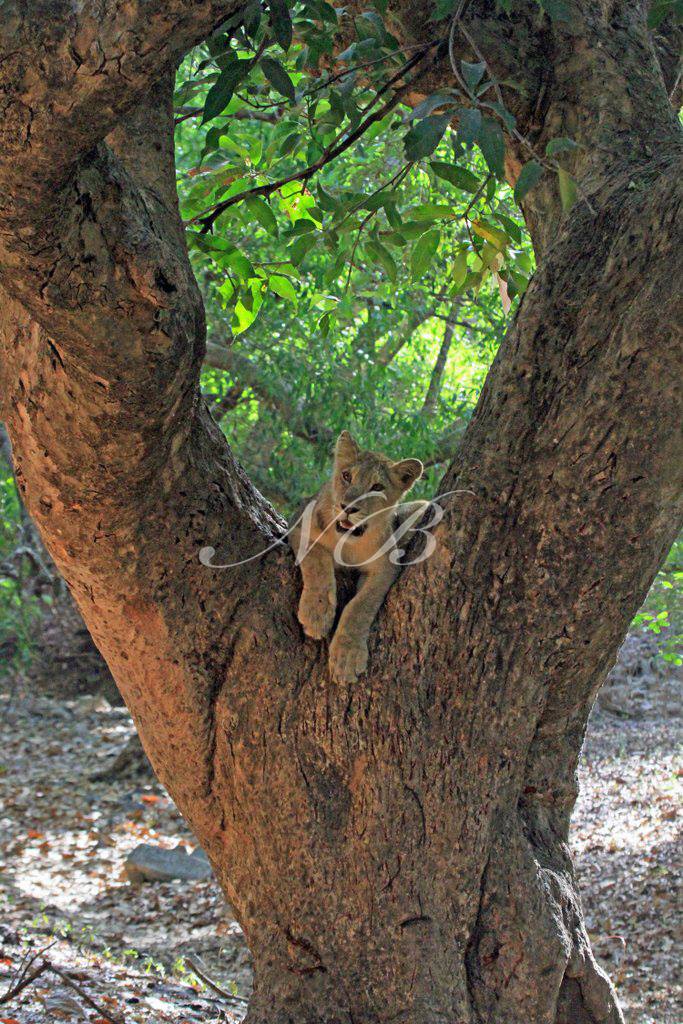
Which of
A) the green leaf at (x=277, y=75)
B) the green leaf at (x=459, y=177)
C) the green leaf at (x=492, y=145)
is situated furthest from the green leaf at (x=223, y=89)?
the green leaf at (x=492, y=145)

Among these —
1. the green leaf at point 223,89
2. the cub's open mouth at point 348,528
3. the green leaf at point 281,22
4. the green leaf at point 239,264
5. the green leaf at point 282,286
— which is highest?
the green leaf at point 281,22

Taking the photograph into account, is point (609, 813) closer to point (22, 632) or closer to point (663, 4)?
point (22, 632)

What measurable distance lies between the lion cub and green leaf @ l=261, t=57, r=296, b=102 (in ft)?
5.23

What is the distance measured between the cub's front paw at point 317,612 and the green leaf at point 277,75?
5.76ft

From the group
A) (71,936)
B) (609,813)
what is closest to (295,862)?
(71,936)

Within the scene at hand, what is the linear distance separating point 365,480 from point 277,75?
1.82 metres

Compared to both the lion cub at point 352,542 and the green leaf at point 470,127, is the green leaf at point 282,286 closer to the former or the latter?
the lion cub at point 352,542

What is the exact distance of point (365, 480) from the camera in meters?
4.57

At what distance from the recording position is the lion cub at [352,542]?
11.4 ft

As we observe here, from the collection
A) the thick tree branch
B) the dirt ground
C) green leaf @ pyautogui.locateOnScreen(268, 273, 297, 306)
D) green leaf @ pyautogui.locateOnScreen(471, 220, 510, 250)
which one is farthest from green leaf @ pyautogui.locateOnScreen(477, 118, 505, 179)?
the dirt ground

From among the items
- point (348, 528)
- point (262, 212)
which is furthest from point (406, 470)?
point (262, 212)

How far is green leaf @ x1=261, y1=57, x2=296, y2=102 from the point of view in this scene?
3.34 meters

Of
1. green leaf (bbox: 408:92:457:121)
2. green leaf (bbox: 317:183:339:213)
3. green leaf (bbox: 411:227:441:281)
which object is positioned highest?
green leaf (bbox: 408:92:457:121)

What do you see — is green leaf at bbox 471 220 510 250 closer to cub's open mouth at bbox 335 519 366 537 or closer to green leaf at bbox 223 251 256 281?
green leaf at bbox 223 251 256 281
